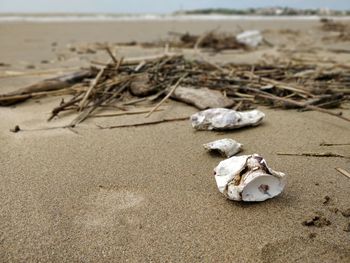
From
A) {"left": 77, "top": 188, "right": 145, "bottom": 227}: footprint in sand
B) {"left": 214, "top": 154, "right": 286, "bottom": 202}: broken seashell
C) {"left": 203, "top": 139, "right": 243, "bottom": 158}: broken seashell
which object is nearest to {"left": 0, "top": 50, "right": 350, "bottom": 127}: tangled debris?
{"left": 203, "top": 139, "right": 243, "bottom": 158}: broken seashell

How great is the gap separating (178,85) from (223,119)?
904 millimetres

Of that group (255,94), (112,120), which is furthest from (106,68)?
(255,94)

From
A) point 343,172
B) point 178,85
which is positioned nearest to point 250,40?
point 178,85

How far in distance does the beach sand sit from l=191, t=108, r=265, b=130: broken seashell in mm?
46

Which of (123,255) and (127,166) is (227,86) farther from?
(123,255)

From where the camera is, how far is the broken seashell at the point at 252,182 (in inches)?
62.7

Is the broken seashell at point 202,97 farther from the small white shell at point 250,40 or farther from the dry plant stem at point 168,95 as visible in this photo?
the small white shell at point 250,40

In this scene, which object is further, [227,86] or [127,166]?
[227,86]

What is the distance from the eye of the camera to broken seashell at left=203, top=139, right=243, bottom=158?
6.87 ft

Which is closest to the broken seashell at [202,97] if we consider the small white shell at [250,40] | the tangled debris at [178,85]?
the tangled debris at [178,85]

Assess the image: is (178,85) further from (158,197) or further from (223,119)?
(158,197)

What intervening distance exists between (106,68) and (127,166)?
5.43 feet

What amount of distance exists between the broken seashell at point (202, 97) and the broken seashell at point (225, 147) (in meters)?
0.70

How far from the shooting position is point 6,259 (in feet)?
4.50
